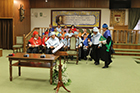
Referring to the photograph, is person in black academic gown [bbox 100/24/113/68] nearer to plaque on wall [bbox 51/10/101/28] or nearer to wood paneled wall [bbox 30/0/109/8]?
plaque on wall [bbox 51/10/101/28]

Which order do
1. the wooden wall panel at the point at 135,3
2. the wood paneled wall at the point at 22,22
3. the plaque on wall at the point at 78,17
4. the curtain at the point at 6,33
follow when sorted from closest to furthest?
the wood paneled wall at the point at 22,22, the curtain at the point at 6,33, the wooden wall panel at the point at 135,3, the plaque on wall at the point at 78,17

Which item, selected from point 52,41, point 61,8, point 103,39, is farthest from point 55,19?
point 103,39

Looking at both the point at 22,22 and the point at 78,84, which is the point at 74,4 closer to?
the point at 22,22

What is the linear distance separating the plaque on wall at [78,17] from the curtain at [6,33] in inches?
121

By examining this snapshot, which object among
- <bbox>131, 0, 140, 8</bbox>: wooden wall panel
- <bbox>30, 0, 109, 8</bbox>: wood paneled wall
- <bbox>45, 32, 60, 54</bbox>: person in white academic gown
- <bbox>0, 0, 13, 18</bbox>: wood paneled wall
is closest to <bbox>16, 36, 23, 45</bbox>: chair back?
<bbox>0, 0, 13, 18</bbox>: wood paneled wall

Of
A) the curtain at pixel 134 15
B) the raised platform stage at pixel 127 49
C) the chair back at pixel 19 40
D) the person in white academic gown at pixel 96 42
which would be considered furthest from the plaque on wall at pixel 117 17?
the chair back at pixel 19 40

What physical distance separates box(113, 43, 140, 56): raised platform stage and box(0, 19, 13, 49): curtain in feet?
21.1

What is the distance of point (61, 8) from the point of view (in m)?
11.0

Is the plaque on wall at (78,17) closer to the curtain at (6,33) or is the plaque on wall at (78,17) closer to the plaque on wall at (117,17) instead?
the plaque on wall at (117,17)

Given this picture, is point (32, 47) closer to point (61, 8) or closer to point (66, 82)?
point (66, 82)

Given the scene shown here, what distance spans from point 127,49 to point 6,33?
7315 millimetres

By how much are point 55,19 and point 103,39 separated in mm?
6694

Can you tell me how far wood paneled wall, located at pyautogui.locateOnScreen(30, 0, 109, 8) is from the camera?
1057 cm

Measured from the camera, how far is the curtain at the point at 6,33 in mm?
9422
